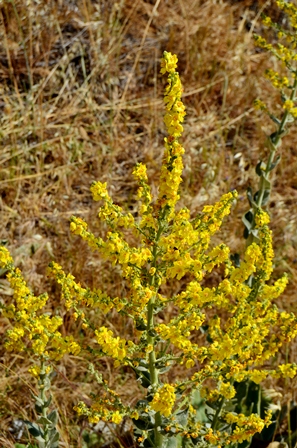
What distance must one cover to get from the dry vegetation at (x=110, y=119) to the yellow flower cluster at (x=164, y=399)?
1619 millimetres

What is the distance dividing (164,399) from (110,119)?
10.5ft

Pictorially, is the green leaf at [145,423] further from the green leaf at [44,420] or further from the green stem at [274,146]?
the green stem at [274,146]

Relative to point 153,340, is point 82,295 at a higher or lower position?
higher

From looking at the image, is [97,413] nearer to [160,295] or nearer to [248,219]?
[160,295]

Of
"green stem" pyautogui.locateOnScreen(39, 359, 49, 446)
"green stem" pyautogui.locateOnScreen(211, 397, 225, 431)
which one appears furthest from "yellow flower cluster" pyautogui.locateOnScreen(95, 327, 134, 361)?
"green stem" pyautogui.locateOnScreen(211, 397, 225, 431)

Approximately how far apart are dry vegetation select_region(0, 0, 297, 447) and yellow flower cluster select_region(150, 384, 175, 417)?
1.62 m

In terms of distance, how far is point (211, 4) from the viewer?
5918 millimetres

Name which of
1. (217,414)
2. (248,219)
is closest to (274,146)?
(248,219)

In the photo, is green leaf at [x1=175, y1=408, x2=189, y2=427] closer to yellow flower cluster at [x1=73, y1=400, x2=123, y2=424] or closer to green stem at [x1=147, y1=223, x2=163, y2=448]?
green stem at [x1=147, y1=223, x2=163, y2=448]

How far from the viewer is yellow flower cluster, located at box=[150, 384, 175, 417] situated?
225 cm

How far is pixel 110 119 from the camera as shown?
5.12 metres

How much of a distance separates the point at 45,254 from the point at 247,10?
10.5 ft

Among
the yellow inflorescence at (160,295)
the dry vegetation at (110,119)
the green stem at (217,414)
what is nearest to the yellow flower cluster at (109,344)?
the yellow inflorescence at (160,295)

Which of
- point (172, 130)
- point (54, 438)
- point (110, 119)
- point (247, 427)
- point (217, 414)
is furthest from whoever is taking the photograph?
point (110, 119)
